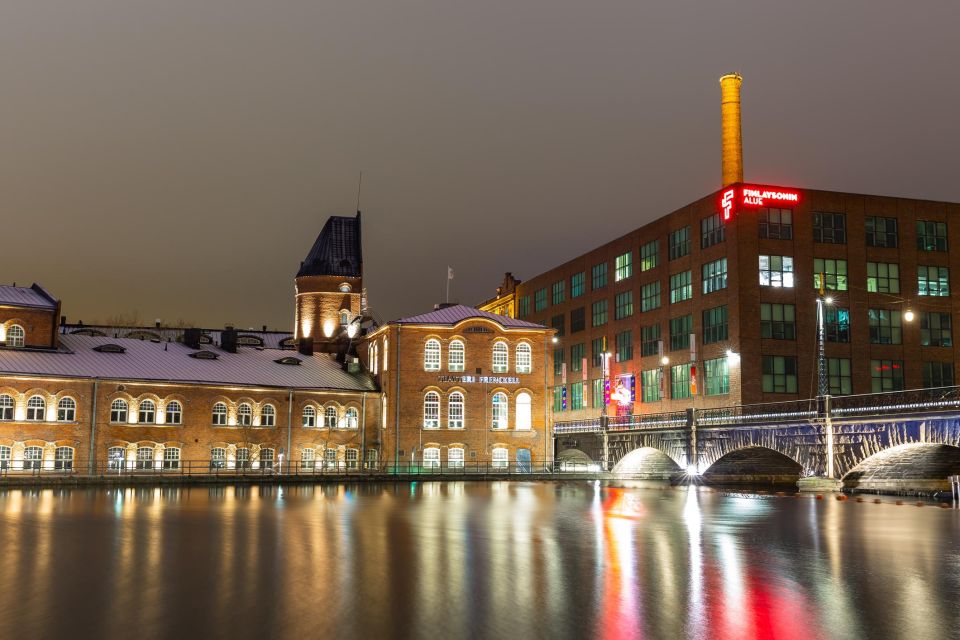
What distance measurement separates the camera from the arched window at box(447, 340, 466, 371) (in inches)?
2788

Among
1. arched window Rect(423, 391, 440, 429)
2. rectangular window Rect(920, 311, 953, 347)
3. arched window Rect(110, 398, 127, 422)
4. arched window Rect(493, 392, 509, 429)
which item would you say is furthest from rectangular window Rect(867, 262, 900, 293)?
arched window Rect(110, 398, 127, 422)

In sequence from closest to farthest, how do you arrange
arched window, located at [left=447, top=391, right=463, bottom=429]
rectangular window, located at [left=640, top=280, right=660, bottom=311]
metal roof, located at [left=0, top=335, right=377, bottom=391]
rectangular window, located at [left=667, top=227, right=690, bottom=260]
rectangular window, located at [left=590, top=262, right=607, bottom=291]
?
metal roof, located at [left=0, top=335, right=377, bottom=391] → arched window, located at [left=447, top=391, right=463, bottom=429] → rectangular window, located at [left=667, top=227, right=690, bottom=260] → rectangular window, located at [left=640, top=280, right=660, bottom=311] → rectangular window, located at [left=590, top=262, right=607, bottom=291]

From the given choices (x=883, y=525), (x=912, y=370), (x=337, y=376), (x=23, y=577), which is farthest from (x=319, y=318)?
(x=23, y=577)

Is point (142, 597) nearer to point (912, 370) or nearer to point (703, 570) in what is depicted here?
point (703, 570)

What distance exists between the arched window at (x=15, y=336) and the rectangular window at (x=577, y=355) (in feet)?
173

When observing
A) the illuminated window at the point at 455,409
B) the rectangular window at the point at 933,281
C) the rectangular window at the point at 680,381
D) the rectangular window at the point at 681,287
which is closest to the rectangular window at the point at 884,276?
the rectangular window at the point at 933,281

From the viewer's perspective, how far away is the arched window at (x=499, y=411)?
71.2m

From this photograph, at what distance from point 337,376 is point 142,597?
195 ft

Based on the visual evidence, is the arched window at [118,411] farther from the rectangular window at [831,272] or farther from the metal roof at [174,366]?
the rectangular window at [831,272]

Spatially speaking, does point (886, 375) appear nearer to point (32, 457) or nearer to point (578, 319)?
point (578, 319)

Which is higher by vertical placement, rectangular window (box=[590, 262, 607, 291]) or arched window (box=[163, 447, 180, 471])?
rectangular window (box=[590, 262, 607, 291])

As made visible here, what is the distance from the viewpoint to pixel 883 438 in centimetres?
4325

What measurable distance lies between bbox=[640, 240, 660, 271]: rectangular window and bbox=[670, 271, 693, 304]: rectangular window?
3.42 m

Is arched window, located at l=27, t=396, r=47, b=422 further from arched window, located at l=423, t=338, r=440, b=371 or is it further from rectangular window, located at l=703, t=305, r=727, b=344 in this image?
rectangular window, located at l=703, t=305, r=727, b=344
